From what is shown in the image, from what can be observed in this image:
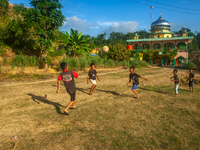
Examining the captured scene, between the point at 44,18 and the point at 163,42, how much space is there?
94.9 feet

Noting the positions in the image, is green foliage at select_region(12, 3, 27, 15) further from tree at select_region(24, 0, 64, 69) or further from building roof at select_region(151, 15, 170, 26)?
building roof at select_region(151, 15, 170, 26)

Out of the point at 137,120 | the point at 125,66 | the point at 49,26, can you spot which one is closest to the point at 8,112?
the point at 137,120

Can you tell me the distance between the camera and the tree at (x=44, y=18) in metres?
12.2

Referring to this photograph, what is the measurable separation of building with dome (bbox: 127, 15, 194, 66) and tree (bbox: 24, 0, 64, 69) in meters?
15.8

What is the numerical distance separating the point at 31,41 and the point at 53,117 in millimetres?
14522

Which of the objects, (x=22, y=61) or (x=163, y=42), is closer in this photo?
(x=22, y=61)

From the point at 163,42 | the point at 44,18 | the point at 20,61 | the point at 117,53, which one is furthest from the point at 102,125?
the point at 163,42

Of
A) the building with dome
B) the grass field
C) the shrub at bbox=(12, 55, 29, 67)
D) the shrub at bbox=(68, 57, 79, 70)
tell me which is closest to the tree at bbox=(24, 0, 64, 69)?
the shrub at bbox=(12, 55, 29, 67)

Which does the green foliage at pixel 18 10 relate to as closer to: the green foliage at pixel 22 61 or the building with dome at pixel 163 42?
the green foliage at pixel 22 61

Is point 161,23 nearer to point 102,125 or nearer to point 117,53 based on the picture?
point 117,53

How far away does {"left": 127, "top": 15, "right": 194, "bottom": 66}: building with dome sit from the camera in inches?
1223

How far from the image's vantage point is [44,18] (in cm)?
1256

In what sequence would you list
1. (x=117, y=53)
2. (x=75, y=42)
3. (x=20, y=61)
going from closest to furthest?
(x=20, y=61)
(x=75, y=42)
(x=117, y=53)

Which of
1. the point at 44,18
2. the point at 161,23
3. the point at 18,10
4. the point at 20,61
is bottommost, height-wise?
the point at 20,61
